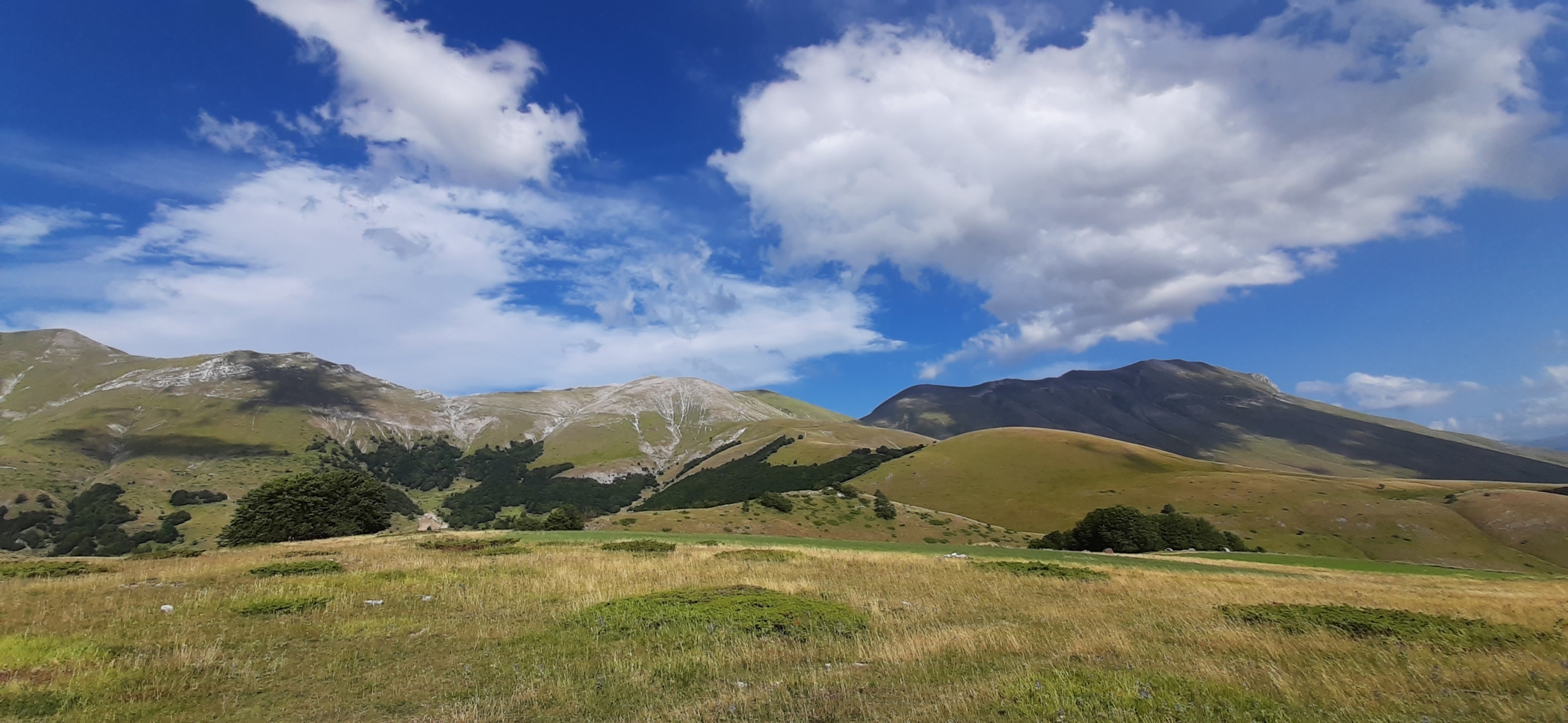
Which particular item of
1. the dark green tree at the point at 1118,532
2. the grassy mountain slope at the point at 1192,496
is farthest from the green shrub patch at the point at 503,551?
the grassy mountain slope at the point at 1192,496

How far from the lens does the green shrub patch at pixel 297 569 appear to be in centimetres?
2011

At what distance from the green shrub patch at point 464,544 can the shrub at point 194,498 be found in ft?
639

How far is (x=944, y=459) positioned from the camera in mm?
149875

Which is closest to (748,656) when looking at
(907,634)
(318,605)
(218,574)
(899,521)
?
(907,634)

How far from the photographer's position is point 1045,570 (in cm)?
2478

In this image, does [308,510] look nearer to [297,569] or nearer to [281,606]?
[297,569]

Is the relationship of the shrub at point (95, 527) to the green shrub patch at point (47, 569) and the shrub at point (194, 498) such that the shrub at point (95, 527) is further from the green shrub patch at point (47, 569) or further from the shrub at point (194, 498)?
the green shrub patch at point (47, 569)

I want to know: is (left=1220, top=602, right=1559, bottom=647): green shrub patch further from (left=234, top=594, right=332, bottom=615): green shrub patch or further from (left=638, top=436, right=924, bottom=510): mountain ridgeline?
(left=638, top=436, right=924, bottom=510): mountain ridgeline

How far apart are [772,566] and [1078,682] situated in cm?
1655

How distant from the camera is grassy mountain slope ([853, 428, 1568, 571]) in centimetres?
9050

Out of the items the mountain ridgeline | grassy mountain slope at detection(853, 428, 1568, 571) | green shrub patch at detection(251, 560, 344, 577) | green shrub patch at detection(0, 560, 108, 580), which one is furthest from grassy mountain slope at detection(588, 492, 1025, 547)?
the mountain ridgeline

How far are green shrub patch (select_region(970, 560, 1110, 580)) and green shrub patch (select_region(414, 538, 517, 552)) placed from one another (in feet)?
77.9

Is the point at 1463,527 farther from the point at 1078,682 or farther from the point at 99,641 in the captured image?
the point at 99,641

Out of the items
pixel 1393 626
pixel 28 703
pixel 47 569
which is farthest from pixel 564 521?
pixel 1393 626
